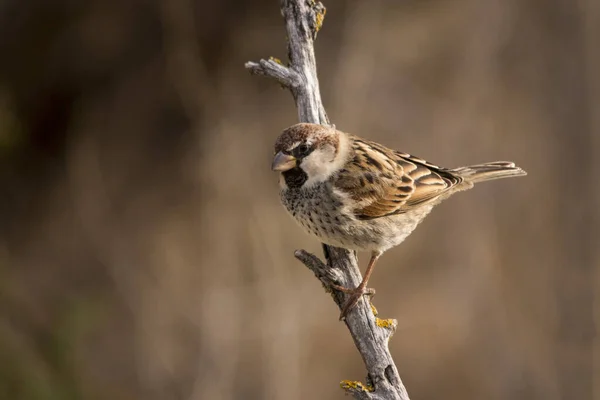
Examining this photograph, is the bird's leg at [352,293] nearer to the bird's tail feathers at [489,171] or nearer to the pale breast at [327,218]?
the pale breast at [327,218]

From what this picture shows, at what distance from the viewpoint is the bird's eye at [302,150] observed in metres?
3.36

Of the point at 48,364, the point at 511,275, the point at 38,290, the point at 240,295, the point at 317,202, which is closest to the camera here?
the point at 317,202

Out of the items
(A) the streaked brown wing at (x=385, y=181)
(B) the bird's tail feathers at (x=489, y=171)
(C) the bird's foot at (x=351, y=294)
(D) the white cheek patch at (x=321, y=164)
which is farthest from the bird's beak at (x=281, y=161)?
(B) the bird's tail feathers at (x=489, y=171)

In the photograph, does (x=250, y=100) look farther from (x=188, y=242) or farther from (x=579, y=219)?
(x=579, y=219)

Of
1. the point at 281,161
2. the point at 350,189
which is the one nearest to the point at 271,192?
the point at 350,189

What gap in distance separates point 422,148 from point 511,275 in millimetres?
1605

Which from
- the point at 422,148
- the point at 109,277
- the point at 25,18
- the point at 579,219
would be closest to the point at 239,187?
the point at 109,277

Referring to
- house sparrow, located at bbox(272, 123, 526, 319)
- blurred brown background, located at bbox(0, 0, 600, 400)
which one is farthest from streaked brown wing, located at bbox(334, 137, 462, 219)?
blurred brown background, located at bbox(0, 0, 600, 400)

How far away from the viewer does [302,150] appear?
3.38m

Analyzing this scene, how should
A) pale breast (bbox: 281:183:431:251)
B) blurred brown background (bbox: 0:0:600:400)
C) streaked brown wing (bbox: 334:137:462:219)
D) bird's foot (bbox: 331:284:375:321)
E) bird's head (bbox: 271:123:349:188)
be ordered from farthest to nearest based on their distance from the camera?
blurred brown background (bbox: 0:0:600:400) → streaked brown wing (bbox: 334:137:462:219) → pale breast (bbox: 281:183:431:251) → bird's head (bbox: 271:123:349:188) → bird's foot (bbox: 331:284:375:321)

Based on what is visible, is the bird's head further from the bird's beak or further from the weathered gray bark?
the weathered gray bark

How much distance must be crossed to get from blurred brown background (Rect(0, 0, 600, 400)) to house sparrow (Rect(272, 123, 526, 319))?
277 cm

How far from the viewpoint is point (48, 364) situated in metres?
4.84

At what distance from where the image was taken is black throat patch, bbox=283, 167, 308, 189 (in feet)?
11.5
